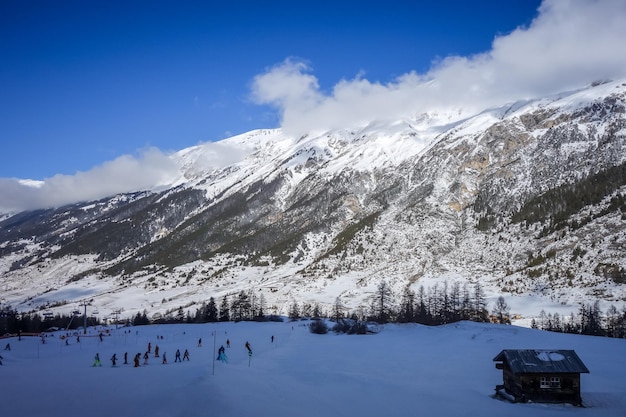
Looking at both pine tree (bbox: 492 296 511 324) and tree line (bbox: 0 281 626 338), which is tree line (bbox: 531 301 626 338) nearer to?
tree line (bbox: 0 281 626 338)

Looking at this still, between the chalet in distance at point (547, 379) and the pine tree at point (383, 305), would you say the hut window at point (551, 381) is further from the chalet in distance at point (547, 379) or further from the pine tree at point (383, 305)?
the pine tree at point (383, 305)

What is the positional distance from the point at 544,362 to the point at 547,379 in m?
1.12

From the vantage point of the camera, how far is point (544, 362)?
33.5 metres

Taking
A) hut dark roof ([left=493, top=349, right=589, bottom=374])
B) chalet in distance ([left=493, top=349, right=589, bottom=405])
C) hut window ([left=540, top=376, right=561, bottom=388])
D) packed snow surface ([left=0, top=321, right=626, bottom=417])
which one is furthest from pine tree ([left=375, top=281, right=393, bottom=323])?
hut window ([left=540, top=376, right=561, bottom=388])

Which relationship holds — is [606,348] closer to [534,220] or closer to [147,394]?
[147,394]

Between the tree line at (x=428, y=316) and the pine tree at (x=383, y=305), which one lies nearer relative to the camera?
the tree line at (x=428, y=316)

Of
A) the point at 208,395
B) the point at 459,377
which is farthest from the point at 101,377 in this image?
the point at 459,377

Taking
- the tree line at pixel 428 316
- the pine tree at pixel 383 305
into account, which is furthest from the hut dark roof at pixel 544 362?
the pine tree at pixel 383 305

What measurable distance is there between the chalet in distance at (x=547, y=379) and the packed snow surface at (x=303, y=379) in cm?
84

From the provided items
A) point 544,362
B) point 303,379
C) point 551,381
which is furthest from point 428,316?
point 551,381

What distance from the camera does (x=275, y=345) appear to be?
6388 centimetres

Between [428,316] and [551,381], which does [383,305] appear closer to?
[428,316]

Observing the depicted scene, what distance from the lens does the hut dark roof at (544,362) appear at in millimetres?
32875

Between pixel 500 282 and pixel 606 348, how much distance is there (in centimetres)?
9375
